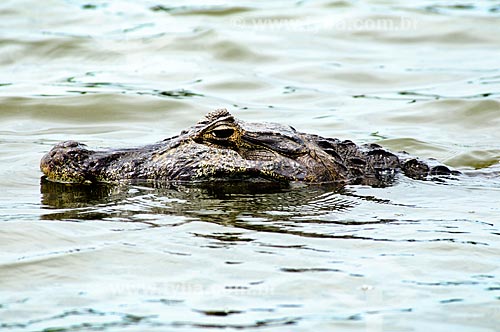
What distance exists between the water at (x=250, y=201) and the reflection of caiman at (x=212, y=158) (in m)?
0.14

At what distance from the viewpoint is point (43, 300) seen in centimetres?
457

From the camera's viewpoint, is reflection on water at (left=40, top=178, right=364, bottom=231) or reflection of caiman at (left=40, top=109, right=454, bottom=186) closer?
reflection on water at (left=40, top=178, right=364, bottom=231)

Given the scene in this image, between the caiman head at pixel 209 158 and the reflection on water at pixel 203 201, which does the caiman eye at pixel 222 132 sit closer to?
the caiman head at pixel 209 158

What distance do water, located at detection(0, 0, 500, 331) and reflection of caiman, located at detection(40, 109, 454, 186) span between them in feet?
0.47

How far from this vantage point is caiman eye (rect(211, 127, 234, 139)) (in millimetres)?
6818

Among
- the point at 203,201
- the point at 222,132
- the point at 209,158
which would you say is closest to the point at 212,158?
the point at 209,158

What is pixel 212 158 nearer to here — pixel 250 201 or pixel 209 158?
pixel 209 158

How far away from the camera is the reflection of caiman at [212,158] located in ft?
22.5

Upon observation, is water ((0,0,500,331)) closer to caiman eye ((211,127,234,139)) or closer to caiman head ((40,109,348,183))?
caiman head ((40,109,348,183))

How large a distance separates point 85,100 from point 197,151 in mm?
4423

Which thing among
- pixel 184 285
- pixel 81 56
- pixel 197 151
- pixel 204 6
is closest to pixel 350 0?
pixel 204 6

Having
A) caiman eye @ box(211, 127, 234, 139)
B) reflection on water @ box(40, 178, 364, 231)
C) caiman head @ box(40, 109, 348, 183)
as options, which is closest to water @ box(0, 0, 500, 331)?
reflection on water @ box(40, 178, 364, 231)

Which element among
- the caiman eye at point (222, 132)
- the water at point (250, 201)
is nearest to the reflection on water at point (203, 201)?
the water at point (250, 201)

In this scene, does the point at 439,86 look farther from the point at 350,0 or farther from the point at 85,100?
the point at 350,0
